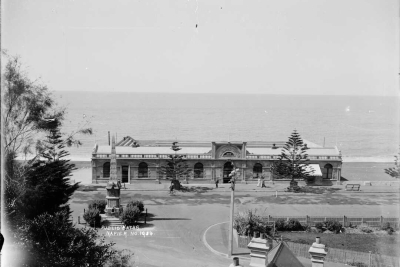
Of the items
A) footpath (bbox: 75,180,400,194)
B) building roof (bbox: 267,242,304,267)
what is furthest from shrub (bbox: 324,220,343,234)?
building roof (bbox: 267,242,304,267)

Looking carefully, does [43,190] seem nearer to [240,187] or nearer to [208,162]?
[208,162]

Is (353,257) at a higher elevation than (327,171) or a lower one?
lower

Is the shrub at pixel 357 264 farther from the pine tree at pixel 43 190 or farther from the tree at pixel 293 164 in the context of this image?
the tree at pixel 293 164

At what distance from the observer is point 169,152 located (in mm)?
40688

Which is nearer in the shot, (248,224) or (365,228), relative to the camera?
(248,224)

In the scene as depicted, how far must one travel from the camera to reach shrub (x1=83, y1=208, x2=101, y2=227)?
27.0 meters

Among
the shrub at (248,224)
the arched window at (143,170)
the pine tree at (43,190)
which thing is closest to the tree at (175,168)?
the arched window at (143,170)

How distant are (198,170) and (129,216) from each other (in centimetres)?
1393

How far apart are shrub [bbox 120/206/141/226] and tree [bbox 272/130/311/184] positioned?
631 inches

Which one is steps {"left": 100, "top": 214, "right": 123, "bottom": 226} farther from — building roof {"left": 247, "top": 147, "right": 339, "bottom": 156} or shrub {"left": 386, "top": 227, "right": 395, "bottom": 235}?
building roof {"left": 247, "top": 147, "right": 339, "bottom": 156}

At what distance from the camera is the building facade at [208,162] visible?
3978 centimetres

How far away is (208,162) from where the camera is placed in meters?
40.5

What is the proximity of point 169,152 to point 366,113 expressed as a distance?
398 ft

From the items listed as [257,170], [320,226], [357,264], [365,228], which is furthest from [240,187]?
[357,264]
